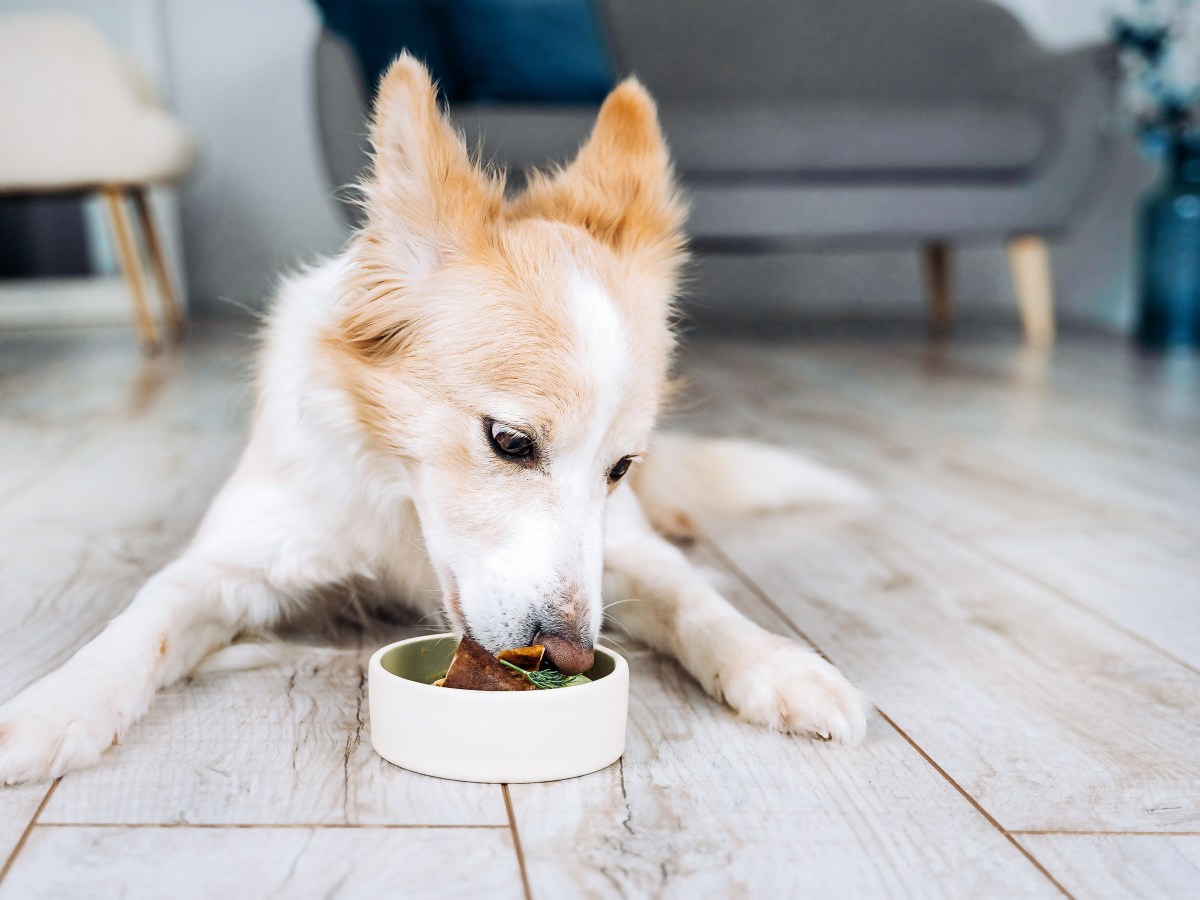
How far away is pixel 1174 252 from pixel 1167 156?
0.47m

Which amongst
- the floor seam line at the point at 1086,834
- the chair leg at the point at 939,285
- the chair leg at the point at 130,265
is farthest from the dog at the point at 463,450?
the chair leg at the point at 939,285

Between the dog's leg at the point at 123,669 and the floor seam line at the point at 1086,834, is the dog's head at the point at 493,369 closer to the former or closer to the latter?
the dog's leg at the point at 123,669

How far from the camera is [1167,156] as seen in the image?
204 inches

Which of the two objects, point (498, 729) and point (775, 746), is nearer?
point (498, 729)

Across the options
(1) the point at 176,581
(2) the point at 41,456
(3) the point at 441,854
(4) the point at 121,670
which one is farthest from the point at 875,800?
(2) the point at 41,456

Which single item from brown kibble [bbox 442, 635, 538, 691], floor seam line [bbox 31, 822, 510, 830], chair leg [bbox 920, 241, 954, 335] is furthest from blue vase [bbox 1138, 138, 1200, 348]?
floor seam line [bbox 31, 822, 510, 830]

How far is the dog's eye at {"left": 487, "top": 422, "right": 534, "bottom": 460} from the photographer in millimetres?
1317

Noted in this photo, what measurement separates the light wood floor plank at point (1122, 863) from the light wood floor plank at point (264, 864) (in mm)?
448

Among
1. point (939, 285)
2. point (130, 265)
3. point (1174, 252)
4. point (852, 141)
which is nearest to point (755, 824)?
point (852, 141)

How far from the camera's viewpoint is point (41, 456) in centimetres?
277

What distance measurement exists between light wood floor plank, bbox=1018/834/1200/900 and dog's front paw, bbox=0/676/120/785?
86 cm

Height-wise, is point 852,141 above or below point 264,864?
above

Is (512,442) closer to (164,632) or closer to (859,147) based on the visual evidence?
(164,632)

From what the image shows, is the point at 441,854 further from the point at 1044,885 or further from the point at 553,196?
the point at 553,196
